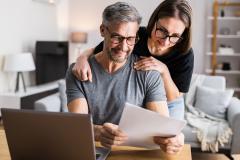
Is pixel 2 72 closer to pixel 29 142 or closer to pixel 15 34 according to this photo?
pixel 15 34

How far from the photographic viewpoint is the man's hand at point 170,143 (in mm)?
1140

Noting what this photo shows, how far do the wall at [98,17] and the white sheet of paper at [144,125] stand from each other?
14.2 feet

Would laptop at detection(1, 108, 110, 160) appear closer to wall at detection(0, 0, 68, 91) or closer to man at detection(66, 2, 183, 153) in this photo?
man at detection(66, 2, 183, 153)

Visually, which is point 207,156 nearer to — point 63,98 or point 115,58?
point 63,98

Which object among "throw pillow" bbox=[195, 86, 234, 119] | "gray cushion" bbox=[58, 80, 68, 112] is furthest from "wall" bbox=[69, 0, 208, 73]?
"gray cushion" bbox=[58, 80, 68, 112]

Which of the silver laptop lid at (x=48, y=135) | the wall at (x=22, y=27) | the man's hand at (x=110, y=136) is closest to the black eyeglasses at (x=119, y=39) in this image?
the man's hand at (x=110, y=136)

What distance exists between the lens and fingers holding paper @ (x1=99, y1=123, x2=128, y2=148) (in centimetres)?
114

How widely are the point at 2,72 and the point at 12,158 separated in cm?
310

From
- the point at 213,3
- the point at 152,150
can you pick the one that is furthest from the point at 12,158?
the point at 213,3

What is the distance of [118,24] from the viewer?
1.27 metres

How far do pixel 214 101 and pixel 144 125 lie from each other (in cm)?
250

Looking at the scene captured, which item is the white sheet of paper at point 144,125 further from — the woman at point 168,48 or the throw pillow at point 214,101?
the throw pillow at point 214,101

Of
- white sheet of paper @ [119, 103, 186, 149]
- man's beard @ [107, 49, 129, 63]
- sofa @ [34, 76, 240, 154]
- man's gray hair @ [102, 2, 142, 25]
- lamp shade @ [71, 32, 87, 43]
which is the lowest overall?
sofa @ [34, 76, 240, 154]

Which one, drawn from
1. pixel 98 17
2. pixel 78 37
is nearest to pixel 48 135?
pixel 78 37
